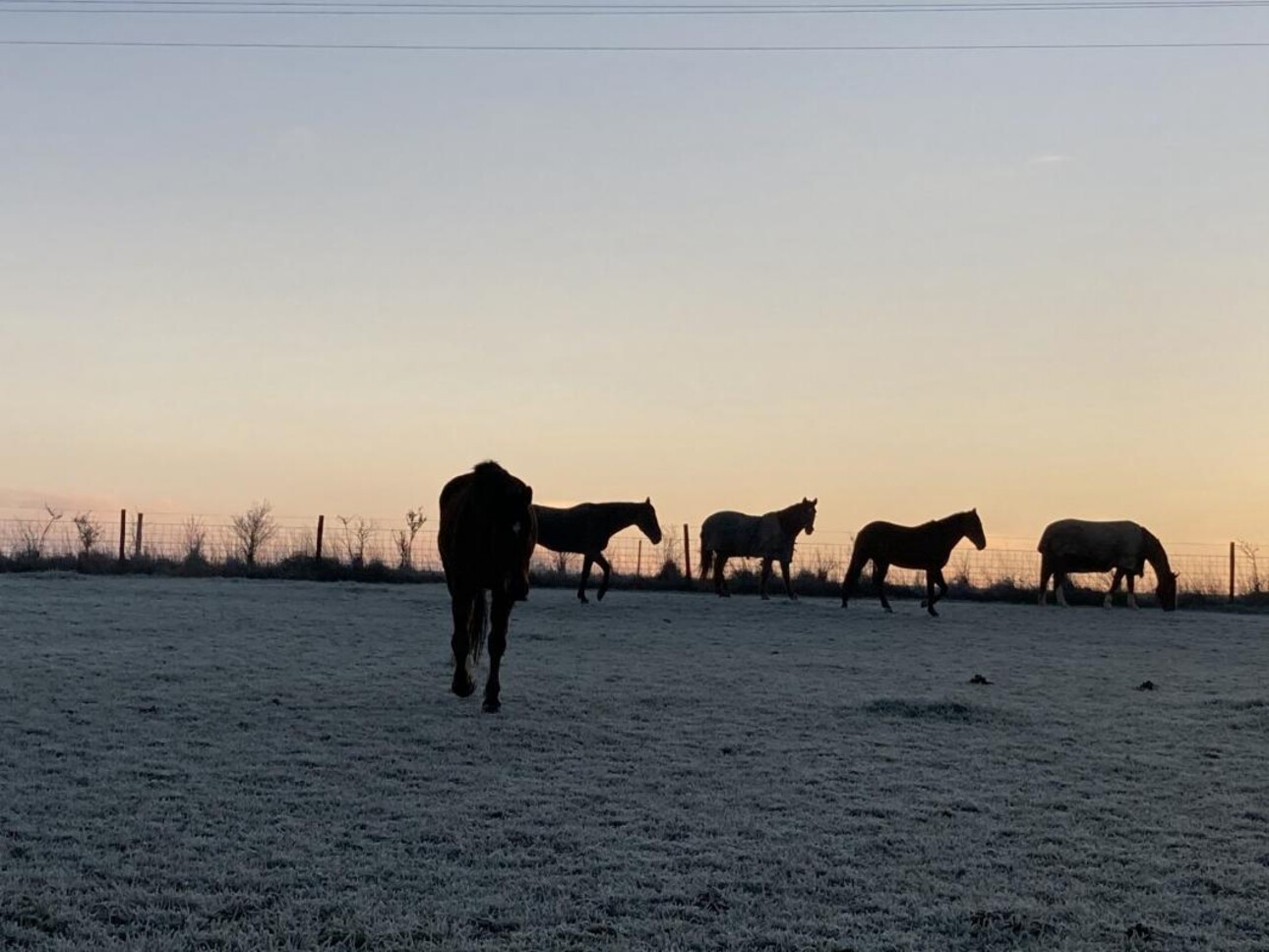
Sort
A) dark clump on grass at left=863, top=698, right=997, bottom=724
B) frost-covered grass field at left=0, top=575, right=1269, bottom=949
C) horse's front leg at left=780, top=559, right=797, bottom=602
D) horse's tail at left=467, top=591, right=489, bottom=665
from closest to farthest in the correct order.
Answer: frost-covered grass field at left=0, top=575, right=1269, bottom=949
dark clump on grass at left=863, top=698, right=997, bottom=724
horse's tail at left=467, top=591, right=489, bottom=665
horse's front leg at left=780, top=559, right=797, bottom=602

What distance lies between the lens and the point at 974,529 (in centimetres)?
2102

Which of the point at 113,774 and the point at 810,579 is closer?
the point at 113,774

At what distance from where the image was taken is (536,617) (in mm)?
16406

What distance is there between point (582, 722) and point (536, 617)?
28.7 feet

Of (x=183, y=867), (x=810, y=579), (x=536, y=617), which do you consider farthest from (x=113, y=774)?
(x=810, y=579)

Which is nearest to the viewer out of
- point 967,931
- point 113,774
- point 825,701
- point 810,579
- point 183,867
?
point 967,931

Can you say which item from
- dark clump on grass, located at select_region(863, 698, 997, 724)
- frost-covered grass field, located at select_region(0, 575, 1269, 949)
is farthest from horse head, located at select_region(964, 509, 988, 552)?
dark clump on grass, located at select_region(863, 698, 997, 724)

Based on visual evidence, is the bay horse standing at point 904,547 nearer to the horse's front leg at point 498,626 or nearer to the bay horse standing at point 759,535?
the bay horse standing at point 759,535

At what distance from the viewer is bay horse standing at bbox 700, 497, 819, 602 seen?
22.8m

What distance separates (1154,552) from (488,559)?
63.3 ft

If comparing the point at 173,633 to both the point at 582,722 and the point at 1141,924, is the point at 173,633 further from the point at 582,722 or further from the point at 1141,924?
the point at 1141,924

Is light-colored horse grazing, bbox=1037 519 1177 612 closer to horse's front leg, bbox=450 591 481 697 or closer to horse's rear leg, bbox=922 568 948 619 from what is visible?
horse's rear leg, bbox=922 568 948 619

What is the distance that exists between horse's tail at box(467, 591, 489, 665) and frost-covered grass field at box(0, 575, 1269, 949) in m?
0.41

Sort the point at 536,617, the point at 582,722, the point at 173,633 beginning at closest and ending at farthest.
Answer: the point at 582,722 → the point at 173,633 → the point at 536,617
